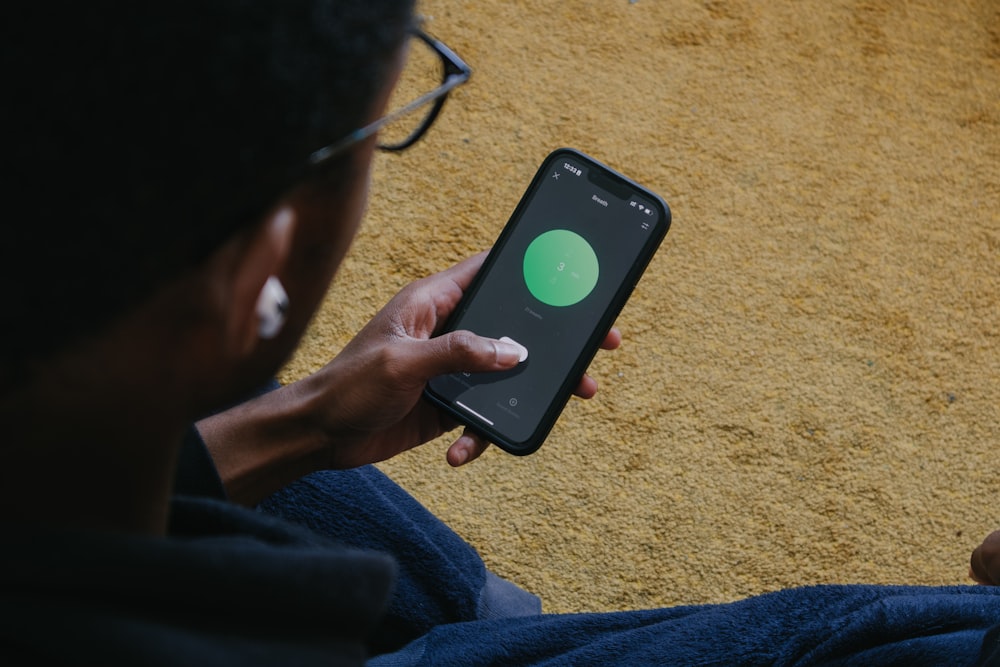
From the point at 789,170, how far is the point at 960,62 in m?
0.32

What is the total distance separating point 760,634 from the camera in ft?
2.21

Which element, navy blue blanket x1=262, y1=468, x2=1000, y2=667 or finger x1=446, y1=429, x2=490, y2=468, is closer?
navy blue blanket x1=262, y1=468, x2=1000, y2=667

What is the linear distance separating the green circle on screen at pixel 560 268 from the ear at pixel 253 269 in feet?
1.56

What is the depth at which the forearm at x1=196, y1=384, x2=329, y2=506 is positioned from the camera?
2.56 ft

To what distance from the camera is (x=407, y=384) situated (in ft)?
2.60

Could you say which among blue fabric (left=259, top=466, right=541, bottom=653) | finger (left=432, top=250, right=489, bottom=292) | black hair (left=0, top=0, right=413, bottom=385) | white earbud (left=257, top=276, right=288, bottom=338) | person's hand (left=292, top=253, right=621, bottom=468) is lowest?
blue fabric (left=259, top=466, right=541, bottom=653)

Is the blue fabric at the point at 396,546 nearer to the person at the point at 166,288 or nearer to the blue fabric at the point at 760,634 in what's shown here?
the blue fabric at the point at 760,634

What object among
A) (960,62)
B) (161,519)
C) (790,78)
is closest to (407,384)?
(161,519)

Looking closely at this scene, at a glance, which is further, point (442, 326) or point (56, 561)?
point (442, 326)

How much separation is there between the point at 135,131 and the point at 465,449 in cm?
61

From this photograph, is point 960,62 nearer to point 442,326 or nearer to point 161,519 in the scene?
point 442,326

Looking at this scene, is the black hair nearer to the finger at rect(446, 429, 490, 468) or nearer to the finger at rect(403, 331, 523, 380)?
the finger at rect(403, 331, 523, 380)

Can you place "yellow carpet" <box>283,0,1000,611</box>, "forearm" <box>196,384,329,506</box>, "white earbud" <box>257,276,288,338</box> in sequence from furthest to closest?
"yellow carpet" <box>283,0,1000,611</box>, "forearm" <box>196,384,329,506</box>, "white earbud" <box>257,276,288,338</box>

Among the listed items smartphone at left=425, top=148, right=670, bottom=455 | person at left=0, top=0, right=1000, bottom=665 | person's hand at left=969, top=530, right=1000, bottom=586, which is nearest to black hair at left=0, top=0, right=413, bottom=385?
person at left=0, top=0, right=1000, bottom=665
